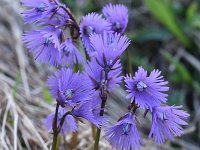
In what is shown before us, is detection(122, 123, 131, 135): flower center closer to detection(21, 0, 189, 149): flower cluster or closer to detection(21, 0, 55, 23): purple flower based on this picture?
detection(21, 0, 189, 149): flower cluster

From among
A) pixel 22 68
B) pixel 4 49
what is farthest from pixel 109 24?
pixel 4 49

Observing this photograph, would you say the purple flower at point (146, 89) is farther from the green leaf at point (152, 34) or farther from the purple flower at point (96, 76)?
the green leaf at point (152, 34)

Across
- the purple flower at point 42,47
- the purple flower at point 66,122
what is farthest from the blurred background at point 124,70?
the purple flower at point 42,47

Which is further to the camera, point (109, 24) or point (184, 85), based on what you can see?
point (184, 85)

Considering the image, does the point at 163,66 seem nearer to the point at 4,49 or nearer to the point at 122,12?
the point at 4,49

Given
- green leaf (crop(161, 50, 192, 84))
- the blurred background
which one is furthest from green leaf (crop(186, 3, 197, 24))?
green leaf (crop(161, 50, 192, 84))

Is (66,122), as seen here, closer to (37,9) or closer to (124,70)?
(37,9)
